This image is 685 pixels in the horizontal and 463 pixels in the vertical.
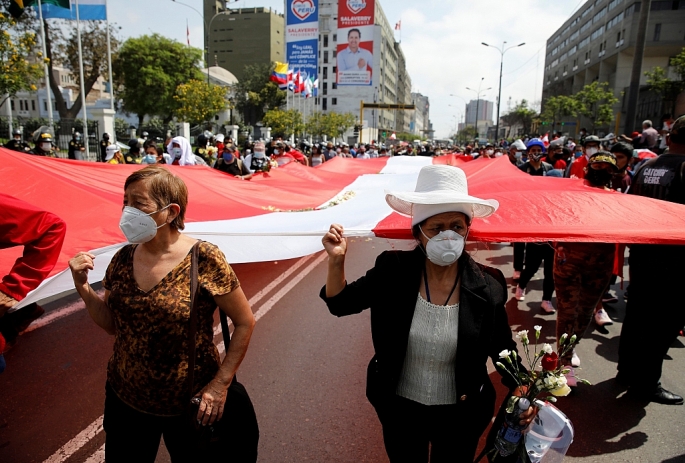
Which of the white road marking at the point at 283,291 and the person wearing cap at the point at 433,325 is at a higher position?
the person wearing cap at the point at 433,325

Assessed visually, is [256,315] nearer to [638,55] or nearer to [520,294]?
[520,294]

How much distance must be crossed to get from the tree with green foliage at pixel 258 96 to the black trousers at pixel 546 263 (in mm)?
68625

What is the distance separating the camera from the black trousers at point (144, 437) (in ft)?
6.76

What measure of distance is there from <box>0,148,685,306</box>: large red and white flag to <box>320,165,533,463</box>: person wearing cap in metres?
0.57

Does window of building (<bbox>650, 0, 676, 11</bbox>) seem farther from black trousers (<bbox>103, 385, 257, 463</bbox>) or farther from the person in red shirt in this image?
black trousers (<bbox>103, 385, 257, 463</bbox>)

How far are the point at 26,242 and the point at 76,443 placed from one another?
151 cm

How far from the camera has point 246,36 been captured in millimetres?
105562

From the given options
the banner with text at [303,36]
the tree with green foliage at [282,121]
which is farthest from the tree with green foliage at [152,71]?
the tree with green foliage at [282,121]

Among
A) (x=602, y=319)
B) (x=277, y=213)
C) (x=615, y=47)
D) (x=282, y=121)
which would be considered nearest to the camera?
(x=277, y=213)

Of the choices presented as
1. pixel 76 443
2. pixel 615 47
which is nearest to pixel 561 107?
pixel 615 47

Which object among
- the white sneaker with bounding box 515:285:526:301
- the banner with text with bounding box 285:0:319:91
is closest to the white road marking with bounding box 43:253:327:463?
the white sneaker with bounding box 515:285:526:301

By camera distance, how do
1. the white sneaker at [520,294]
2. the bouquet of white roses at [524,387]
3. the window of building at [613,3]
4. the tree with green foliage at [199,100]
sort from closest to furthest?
the bouquet of white roses at [524,387], the white sneaker at [520,294], the tree with green foliage at [199,100], the window of building at [613,3]

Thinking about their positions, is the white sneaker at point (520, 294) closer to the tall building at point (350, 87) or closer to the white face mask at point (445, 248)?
the white face mask at point (445, 248)

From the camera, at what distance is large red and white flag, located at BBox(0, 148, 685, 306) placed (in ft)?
8.90
